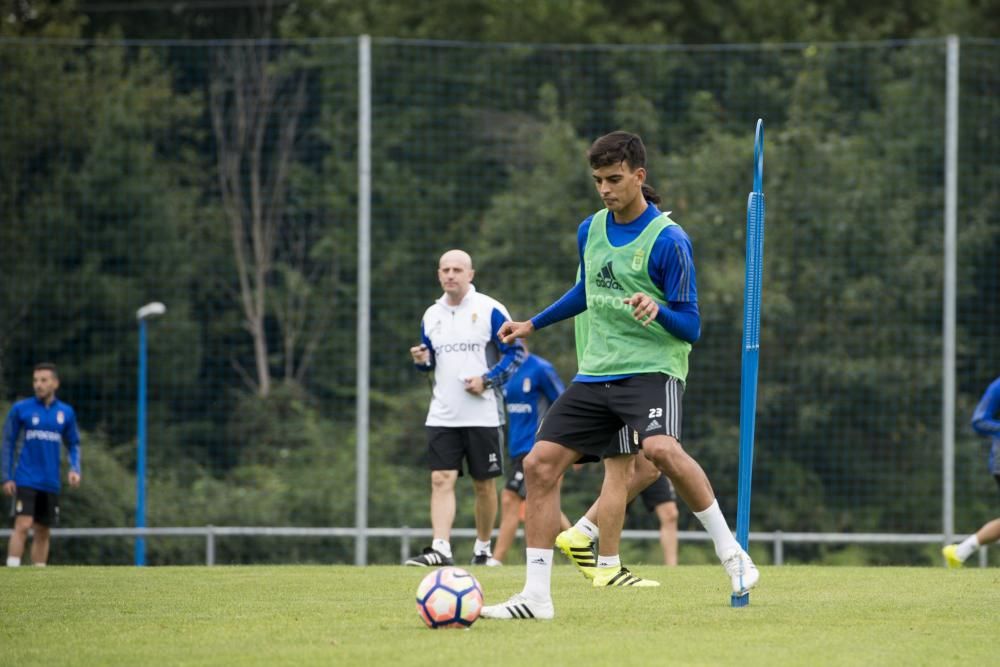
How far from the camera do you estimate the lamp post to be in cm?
1758

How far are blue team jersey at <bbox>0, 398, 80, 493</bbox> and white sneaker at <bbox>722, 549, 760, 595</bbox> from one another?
30.9ft

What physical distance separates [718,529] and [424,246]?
42.2 feet

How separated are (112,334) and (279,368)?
210 cm

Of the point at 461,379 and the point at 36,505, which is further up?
the point at 461,379

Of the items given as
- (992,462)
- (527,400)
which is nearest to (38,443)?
(527,400)

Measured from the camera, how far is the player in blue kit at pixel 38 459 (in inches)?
604

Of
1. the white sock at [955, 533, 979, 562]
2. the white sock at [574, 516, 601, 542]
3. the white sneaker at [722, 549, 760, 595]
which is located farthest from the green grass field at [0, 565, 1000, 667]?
the white sock at [955, 533, 979, 562]

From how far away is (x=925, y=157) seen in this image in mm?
19703

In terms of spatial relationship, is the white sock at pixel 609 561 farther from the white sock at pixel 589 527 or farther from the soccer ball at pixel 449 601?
the soccer ball at pixel 449 601

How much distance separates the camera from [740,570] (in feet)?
24.8

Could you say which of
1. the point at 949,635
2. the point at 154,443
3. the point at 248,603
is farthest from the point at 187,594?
the point at 154,443

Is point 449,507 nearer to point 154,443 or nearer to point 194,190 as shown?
point 154,443

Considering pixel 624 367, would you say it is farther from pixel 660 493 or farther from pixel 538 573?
pixel 660 493

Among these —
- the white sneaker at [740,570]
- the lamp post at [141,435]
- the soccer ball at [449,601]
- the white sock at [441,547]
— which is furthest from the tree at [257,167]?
the soccer ball at [449,601]
